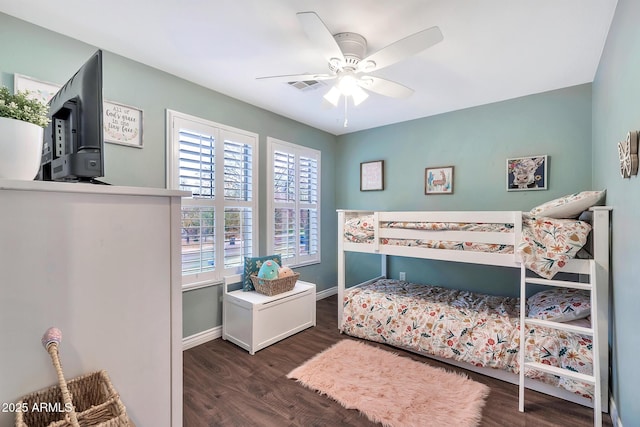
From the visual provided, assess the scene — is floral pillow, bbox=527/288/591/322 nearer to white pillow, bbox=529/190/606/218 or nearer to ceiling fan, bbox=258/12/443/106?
white pillow, bbox=529/190/606/218

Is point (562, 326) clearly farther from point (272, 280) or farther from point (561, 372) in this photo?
point (272, 280)

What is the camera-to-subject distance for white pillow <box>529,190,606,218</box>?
6.39 ft

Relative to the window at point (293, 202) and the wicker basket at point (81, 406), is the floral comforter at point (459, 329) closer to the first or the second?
the window at point (293, 202)

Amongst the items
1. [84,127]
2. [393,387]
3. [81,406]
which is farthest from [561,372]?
[84,127]

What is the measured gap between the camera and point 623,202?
5.10 ft

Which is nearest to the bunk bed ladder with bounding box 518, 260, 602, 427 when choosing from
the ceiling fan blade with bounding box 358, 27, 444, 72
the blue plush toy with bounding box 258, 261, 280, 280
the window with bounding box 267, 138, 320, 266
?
the ceiling fan blade with bounding box 358, 27, 444, 72

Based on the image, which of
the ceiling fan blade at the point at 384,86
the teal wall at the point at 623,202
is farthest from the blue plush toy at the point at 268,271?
the teal wall at the point at 623,202

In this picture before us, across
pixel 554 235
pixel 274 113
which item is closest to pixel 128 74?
pixel 274 113

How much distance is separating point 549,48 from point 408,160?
5.87 feet

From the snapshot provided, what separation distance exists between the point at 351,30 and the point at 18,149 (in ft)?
5.90

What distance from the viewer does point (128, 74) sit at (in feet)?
7.46

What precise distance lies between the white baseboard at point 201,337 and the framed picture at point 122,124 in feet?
5.74

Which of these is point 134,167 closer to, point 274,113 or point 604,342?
→ point 274,113

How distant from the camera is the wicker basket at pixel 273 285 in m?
2.78
